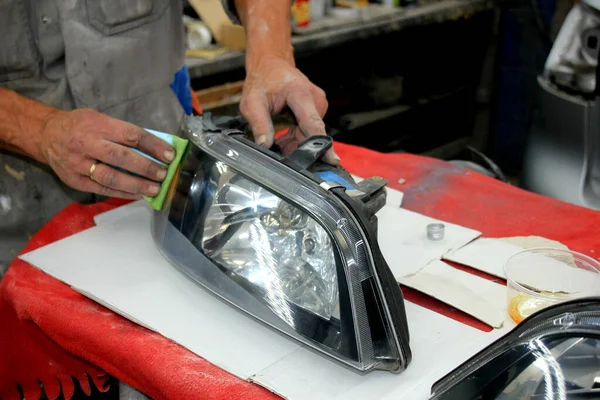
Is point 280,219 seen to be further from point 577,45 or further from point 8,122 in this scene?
point 577,45

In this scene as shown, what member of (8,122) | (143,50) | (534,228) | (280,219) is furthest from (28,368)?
(534,228)

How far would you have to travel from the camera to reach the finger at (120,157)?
3.81 feet

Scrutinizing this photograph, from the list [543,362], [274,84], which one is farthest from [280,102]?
[543,362]

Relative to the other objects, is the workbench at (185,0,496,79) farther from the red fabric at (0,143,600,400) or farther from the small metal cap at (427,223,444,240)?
the small metal cap at (427,223,444,240)

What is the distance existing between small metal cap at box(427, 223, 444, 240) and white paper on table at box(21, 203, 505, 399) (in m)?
0.08

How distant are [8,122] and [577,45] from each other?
1419 mm

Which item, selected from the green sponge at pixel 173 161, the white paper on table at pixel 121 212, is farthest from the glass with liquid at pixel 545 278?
the white paper on table at pixel 121 212

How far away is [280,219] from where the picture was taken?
1.05m

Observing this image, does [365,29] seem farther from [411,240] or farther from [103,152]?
[103,152]

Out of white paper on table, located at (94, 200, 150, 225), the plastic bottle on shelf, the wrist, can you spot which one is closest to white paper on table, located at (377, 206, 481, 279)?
the wrist

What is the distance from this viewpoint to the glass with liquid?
1.01m

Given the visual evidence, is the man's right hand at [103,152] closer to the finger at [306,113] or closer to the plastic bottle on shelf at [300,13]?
the finger at [306,113]

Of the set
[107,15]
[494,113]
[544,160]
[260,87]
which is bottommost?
[494,113]

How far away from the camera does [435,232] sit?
1245 millimetres
